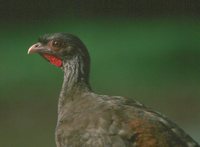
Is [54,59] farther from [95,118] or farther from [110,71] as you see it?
[110,71]

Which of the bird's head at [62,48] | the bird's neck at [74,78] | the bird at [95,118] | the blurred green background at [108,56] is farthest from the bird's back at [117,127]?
the blurred green background at [108,56]

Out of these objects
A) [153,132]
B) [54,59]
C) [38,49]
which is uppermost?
[38,49]

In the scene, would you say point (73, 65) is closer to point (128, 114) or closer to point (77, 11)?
point (128, 114)

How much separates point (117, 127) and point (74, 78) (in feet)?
3.27

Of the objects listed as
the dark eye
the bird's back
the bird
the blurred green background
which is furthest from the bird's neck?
the blurred green background

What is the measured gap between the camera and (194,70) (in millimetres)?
13102

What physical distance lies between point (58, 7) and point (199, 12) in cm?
243

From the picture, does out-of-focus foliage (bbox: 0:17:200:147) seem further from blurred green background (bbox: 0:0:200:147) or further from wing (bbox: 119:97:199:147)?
wing (bbox: 119:97:199:147)

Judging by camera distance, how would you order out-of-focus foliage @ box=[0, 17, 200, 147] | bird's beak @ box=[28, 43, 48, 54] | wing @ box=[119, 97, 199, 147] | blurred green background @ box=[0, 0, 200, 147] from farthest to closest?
blurred green background @ box=[0, 0, 200, 147]
out-of-focus foliage @ box=[0, 17, 200, 147]
bird's beak @ box=[28, 43, 48, 54]
wing @ box=[119, 97, 199, 147]

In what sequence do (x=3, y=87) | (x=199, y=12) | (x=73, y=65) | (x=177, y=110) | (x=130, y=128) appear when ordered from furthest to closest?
(x=199, y=12) < (x=3, y=87) < (x=177, y=110) < (x=73, y=65) < (x=130, y=128)

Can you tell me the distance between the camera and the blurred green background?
11648 mm

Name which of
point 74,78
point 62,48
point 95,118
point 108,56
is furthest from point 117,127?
point 108,56

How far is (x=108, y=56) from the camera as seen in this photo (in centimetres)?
1377

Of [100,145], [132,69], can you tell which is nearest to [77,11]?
[132,69]
